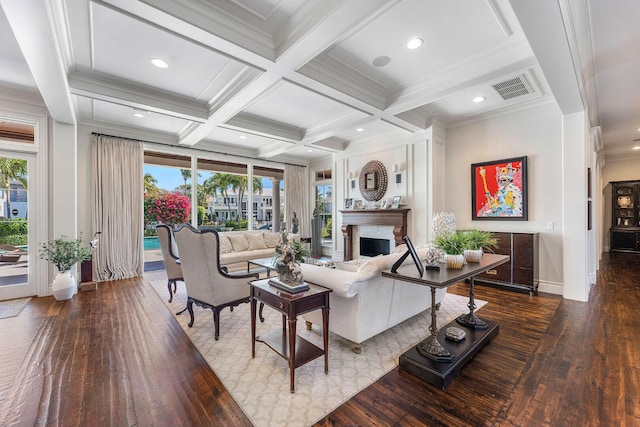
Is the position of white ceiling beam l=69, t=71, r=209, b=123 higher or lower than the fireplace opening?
higher

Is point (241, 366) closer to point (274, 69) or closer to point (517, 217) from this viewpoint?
point (274, 69)

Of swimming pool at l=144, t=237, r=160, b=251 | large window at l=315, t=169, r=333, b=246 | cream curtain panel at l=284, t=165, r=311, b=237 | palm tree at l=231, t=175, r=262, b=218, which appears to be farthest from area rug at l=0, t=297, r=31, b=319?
large window at l=315, t=169, r=333, b=246

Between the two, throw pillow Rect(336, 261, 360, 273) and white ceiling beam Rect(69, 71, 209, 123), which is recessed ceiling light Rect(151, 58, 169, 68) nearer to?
white ceiling beam Rect(69, 71, 209, 123)

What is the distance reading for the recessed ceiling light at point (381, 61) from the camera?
10.4 ft

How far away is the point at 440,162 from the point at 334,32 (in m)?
3.83

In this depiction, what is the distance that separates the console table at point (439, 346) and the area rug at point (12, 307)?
15.4 feet

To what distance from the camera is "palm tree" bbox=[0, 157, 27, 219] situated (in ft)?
13.4

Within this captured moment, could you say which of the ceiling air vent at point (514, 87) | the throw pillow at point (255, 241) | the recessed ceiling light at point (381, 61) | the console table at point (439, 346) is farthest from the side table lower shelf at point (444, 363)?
the throw pillow at point (255, 241)

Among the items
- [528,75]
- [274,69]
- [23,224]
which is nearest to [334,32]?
[274,69]

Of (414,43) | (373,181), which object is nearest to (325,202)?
(373,181)

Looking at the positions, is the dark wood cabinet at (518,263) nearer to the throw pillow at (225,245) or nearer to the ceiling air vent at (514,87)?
the ceiling air vent at (514,87)

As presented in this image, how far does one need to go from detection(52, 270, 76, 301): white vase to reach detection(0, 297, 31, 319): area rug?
0.35 m

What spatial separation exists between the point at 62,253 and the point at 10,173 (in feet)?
4.70

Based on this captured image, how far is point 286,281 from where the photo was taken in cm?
217
